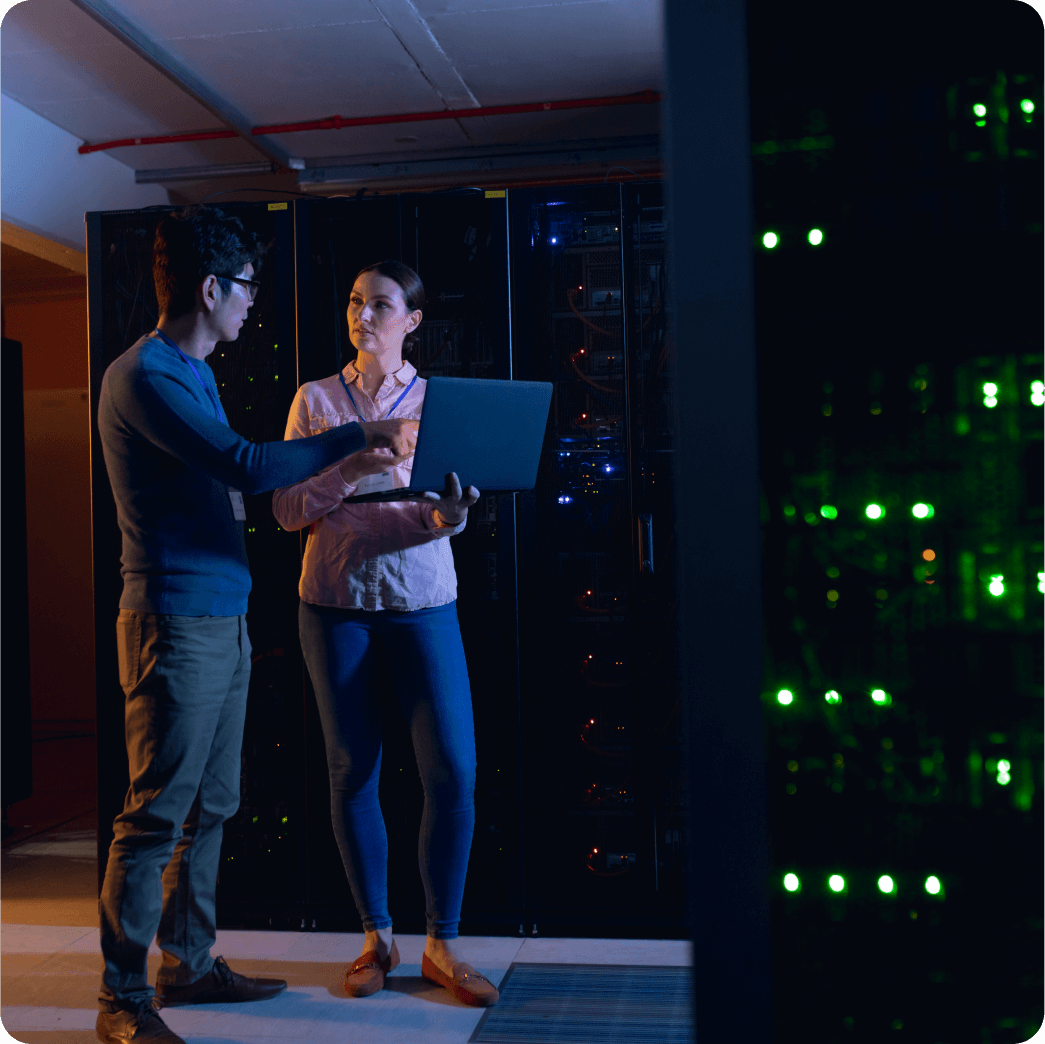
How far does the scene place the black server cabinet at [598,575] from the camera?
8.24 feet

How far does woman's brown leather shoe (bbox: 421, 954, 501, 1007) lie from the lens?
2076mm

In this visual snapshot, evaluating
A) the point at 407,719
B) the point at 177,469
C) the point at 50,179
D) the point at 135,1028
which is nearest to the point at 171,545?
the point at 177,469

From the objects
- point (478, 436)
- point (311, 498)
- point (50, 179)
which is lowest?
point (311, 498)

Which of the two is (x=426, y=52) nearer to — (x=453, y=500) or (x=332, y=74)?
(x=332, y=74)

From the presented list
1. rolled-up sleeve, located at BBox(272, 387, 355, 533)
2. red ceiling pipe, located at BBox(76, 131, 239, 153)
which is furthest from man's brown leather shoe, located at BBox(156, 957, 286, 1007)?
red ceiling pipe, located at BBox(76, 131, 239, 153)

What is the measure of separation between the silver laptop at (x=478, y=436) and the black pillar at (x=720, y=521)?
127cm

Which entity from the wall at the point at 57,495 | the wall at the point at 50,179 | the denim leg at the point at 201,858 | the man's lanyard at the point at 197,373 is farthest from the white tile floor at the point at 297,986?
the wall at the point at 57,495

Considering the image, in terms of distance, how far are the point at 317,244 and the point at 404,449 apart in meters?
0.86

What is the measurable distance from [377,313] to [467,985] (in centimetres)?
161

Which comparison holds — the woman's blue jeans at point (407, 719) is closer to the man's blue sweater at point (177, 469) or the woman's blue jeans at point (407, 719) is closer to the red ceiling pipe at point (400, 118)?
the man's blue sweater at point (177, 469)

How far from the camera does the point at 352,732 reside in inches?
83.4

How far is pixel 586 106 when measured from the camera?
3.99 m

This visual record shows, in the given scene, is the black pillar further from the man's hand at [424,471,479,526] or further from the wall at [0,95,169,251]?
the wall at [0,95,169,251]

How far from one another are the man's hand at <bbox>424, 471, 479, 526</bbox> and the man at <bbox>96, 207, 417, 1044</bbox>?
13 centimetres
